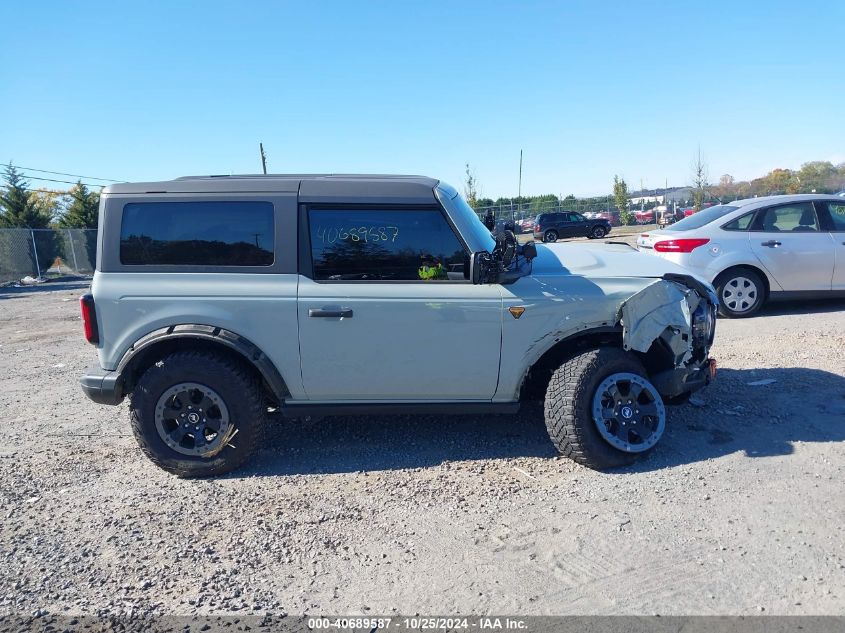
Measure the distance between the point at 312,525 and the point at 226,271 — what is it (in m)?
1.76

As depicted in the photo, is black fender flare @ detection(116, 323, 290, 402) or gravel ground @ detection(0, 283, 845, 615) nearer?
gravel ground @ detection(0, 283, 845, 615)

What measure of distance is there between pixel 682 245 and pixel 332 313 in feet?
19.4

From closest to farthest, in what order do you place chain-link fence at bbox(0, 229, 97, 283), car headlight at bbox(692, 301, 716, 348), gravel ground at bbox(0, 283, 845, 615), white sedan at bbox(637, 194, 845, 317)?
gravel ground at bbox(0, 283, 845, 615), car headlight at bbox(692, 301, 716, 348), white sedan at bbox(637, 194, 845, 317), chain-link fence at bbox(0, 229, 97, 283)

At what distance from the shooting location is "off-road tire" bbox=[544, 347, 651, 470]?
3.91 metres

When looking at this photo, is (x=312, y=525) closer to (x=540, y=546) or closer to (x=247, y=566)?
(x=247, y=566)

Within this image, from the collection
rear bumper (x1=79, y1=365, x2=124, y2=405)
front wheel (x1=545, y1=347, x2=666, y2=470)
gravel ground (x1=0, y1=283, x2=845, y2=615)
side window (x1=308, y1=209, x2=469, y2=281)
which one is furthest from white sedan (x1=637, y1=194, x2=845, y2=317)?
rear bumper (x1=79, y1=365, x2=124, y2=405)

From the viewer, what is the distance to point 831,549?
2980mm

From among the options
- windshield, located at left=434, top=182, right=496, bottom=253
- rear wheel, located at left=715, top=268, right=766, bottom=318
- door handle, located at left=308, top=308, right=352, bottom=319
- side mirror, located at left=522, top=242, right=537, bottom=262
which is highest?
windshield, located at left=434, top=182, right=496, bottom=253

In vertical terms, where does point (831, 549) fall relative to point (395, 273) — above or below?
below

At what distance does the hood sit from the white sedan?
3.49 meters

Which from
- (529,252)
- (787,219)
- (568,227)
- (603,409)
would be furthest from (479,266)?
(568,227)

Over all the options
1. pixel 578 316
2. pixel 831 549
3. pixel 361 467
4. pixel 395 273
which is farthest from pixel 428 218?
pixel 831 549

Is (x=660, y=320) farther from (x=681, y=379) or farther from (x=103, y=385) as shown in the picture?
(x=103, y=385)

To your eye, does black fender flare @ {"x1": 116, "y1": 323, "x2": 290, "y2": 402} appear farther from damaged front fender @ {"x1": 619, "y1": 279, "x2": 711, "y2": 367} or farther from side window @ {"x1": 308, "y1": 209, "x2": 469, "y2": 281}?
damaged front fender @ {"x1": 619, "y1": 279, "x2": 711, "y2": 367}
